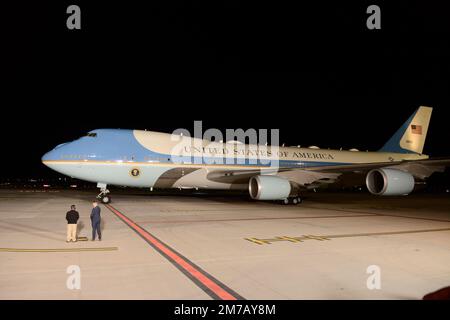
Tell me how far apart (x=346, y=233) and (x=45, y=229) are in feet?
29.7

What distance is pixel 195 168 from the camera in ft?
64.2

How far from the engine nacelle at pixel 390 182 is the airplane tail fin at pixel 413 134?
1229cm

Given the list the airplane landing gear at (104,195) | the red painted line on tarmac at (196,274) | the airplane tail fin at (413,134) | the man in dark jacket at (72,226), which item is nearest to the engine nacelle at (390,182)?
the red painted line on tarmac at (196,274)

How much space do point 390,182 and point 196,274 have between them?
43.7 ft

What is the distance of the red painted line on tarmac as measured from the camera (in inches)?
191

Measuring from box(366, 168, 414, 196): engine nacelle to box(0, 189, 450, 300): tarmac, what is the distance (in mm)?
4456

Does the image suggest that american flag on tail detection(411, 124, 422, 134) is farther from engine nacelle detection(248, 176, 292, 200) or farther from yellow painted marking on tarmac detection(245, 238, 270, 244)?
yellow painted marking on tarmac detection(245, 238, 270, 244)

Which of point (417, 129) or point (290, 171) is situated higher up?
point (417, 129)

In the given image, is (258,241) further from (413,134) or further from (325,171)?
(413,134)

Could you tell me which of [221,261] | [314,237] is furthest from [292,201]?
[221,261]

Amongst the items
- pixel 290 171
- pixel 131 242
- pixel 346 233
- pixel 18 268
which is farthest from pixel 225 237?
pixel 290 171

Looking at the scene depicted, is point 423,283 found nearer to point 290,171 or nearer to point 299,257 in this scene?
point 299,257
